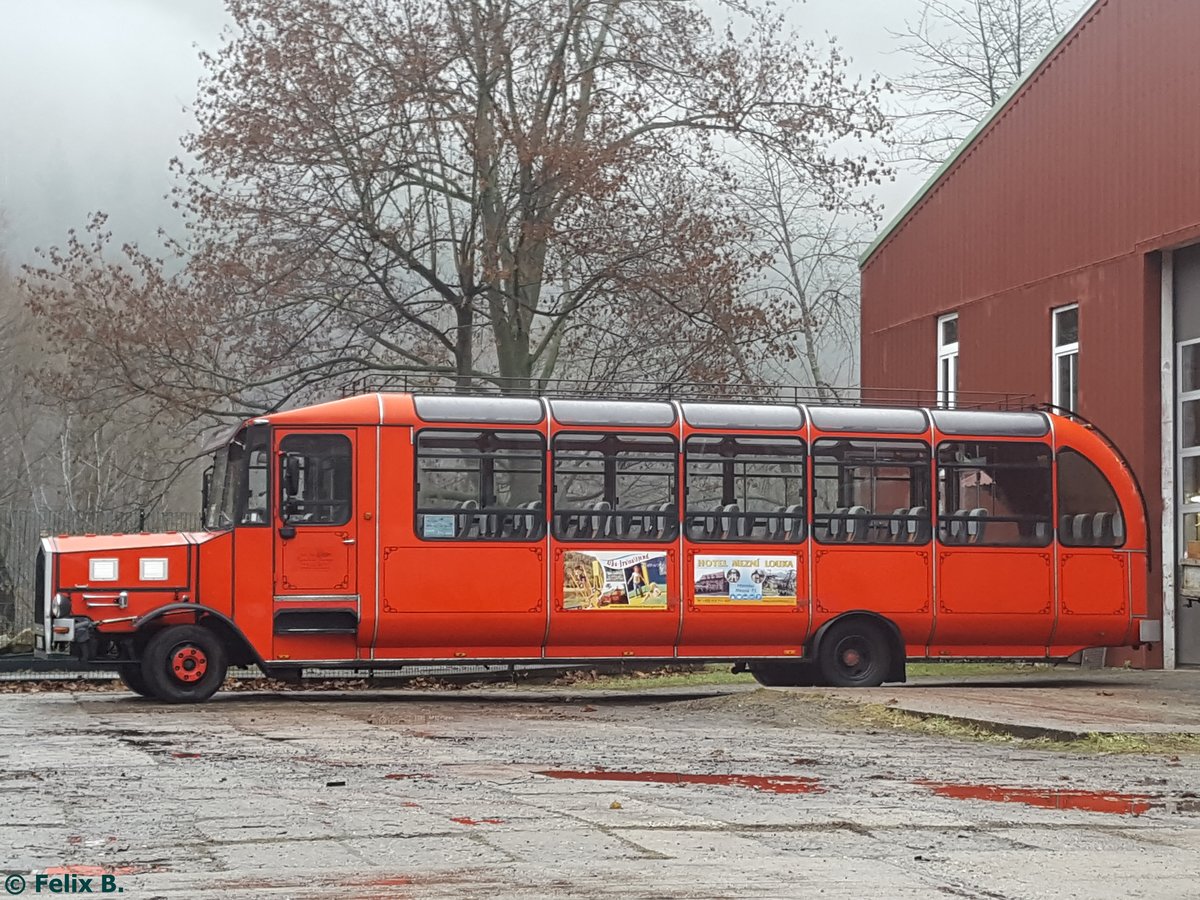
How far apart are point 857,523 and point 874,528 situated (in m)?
0.21

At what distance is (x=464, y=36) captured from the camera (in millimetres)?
30219

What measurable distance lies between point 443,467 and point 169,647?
3295 mm

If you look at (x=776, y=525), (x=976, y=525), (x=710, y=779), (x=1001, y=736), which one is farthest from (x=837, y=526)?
(x=710, y=779)

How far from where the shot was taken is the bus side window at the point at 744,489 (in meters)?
19.4

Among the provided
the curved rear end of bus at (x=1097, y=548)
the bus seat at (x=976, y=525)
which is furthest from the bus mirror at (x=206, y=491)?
the curved rear end of bus at (x=1097, y=548)

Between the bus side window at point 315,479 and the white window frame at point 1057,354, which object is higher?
the white window frame at point 1057,354

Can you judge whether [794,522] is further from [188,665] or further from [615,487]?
[188,665]

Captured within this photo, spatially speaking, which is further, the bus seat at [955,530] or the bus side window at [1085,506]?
the bus side window at [1085,506]

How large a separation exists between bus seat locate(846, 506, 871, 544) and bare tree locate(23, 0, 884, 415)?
11.1 meters

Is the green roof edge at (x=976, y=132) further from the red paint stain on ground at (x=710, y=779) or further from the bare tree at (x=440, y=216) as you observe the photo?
the red paint stain on ground at (x=710, y=779)

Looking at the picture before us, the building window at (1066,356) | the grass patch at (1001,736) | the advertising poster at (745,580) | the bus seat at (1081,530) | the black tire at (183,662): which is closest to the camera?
the grass patch at (1001,736)

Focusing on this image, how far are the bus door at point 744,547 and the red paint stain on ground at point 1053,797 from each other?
8674mm

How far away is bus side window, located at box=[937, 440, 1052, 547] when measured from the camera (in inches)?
797

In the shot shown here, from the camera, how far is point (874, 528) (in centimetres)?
1995
